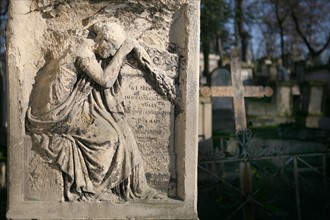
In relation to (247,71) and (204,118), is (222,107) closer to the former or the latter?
(204,118)

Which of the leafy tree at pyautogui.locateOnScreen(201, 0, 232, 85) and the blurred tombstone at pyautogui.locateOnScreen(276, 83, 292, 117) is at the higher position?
the leafy tree at pyautogui.locateOnScreen(201, 0, 232, 85)

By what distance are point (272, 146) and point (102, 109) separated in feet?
17.9

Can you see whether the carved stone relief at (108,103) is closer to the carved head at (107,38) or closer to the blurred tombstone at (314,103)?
the carved head at (107,38)

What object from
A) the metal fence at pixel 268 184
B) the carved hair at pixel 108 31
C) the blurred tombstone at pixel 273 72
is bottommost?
the metal fence at pixel 268 184

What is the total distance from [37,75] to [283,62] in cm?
2557

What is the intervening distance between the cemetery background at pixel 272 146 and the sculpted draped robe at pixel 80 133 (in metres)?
2.42

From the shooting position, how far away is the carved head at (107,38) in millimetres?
3514

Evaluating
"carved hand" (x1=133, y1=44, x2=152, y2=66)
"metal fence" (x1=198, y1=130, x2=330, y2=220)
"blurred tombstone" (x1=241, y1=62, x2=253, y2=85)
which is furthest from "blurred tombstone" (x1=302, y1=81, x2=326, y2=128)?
"carved hand" (x1=133, y1=44, x2=152, y2=66)

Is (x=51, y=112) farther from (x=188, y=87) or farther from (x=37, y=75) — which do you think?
(x=188, y=87)

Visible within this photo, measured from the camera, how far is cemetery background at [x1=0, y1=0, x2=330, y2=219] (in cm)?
623

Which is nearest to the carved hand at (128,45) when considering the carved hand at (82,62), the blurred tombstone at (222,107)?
the carved hand at (82,62)

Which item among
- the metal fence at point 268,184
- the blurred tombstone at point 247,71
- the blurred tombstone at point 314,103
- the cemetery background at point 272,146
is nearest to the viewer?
the metal fence at point 268,184

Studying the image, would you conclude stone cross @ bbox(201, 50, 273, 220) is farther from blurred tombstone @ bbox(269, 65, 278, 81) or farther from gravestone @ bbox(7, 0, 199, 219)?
blurred tombstone @ bbox(269, 65, 278, 81)

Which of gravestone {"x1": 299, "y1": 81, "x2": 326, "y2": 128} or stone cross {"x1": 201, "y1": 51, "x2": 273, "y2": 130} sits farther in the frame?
gravestone {"x1": 299, "y1": 81, "x2": 326, "y2": 128}
